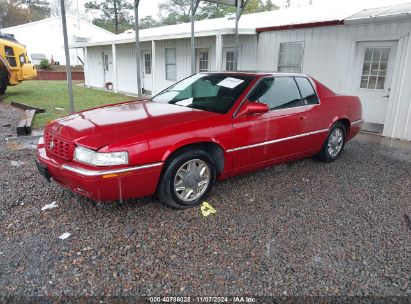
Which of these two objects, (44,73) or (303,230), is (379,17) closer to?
(303,230)

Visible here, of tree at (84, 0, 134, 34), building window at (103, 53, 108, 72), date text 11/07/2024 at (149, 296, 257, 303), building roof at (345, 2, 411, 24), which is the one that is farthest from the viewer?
tree at (84, 0, 134, 34)

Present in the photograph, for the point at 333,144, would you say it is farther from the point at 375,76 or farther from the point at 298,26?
the point at 298,26

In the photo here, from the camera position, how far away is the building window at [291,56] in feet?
31.8

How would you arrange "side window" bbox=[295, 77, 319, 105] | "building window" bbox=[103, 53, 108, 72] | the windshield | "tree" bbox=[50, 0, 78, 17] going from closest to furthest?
the windshield → "side window" bbox=[295, 77, 319, 105] → "building window" bbox=[103, 53, 108, 72] → "tree" bbox=[50, 0, 78, 17]

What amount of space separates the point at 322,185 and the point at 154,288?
9.89ft

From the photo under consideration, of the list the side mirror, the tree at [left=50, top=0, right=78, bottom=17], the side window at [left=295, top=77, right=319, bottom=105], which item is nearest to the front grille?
the side mirror

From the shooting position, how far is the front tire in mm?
3574

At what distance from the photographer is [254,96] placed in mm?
4316

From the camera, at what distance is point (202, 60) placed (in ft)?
44.8

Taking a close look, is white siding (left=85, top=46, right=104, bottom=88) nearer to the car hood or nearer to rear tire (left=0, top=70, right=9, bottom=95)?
rear tire (left=0, top=70, right=9, bottom=95)

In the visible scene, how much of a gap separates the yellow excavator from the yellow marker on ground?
38.9 feet

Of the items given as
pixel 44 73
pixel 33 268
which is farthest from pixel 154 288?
pixel 44 73

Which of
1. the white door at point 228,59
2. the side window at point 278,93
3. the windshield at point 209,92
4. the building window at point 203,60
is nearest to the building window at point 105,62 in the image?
the building window at point 203,60

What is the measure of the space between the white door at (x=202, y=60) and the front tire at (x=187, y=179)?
10104mm
